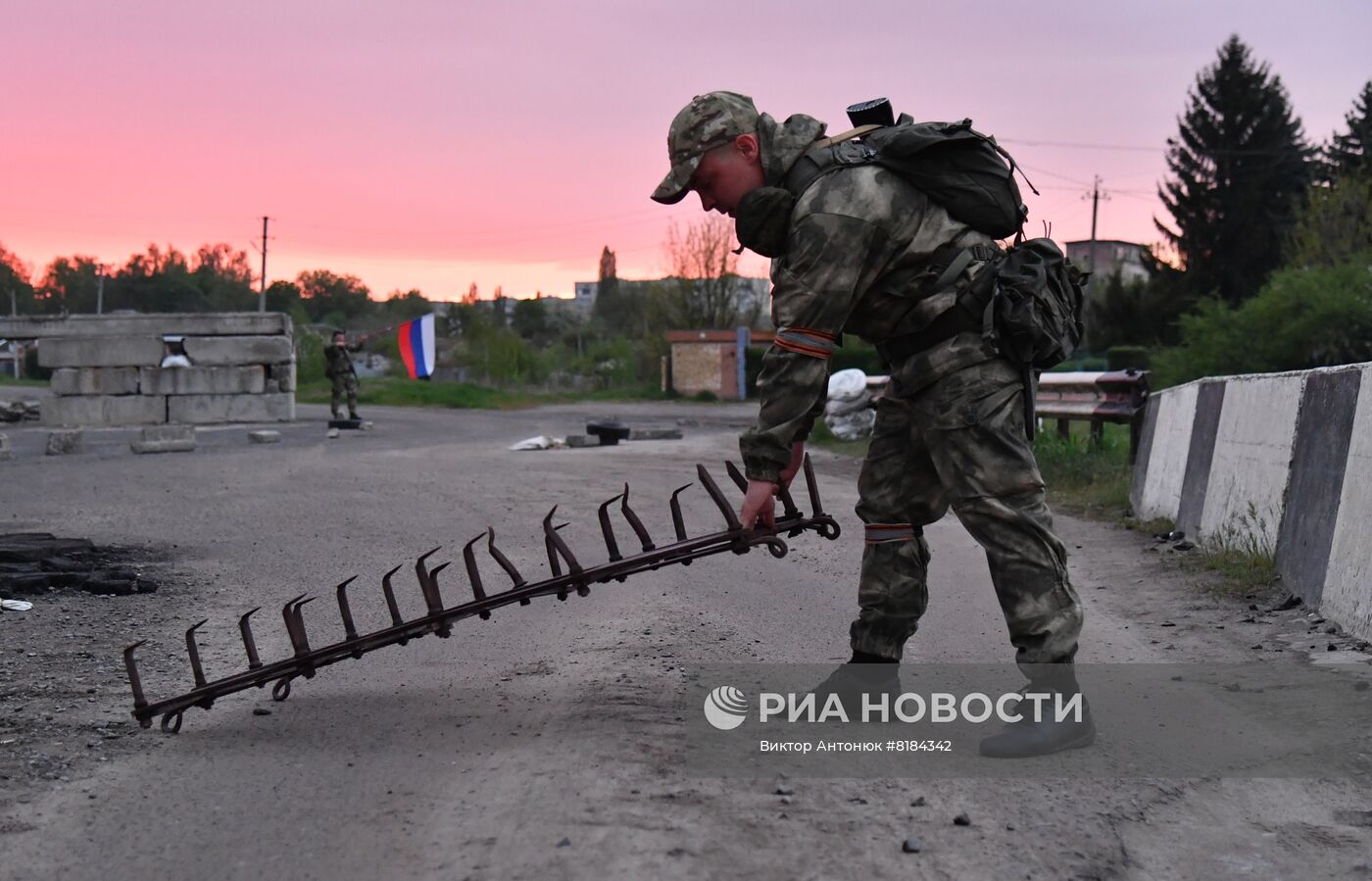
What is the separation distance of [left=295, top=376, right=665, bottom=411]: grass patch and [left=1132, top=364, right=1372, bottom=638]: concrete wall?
100ft

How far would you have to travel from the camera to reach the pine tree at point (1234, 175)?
54.7 meters

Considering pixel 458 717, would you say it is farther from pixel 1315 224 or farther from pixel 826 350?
pixel 1315 224

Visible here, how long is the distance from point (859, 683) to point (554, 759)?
1.00m

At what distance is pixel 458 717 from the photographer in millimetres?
4043

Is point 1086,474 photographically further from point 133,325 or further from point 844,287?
point 133,325

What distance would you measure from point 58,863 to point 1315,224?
45.1 metres

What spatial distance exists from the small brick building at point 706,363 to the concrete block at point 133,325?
68.7 ft

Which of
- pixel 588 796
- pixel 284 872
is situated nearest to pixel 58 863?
pixel 284 872

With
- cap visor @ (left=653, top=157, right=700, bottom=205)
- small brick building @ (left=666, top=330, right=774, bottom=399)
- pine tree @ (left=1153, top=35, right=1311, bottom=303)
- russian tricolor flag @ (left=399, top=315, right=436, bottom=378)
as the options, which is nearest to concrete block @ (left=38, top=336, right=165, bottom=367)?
russian tricolor flag @ (left=399, top=315, right=436, bottom=378)

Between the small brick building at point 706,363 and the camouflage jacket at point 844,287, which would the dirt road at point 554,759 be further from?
the small brick building at point 706,363

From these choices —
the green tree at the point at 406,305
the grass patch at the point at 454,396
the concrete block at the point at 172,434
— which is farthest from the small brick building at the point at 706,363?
the green tree at the point at 406,305

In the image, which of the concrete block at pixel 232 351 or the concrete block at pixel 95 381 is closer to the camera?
the concrete block at pixel 95 381
